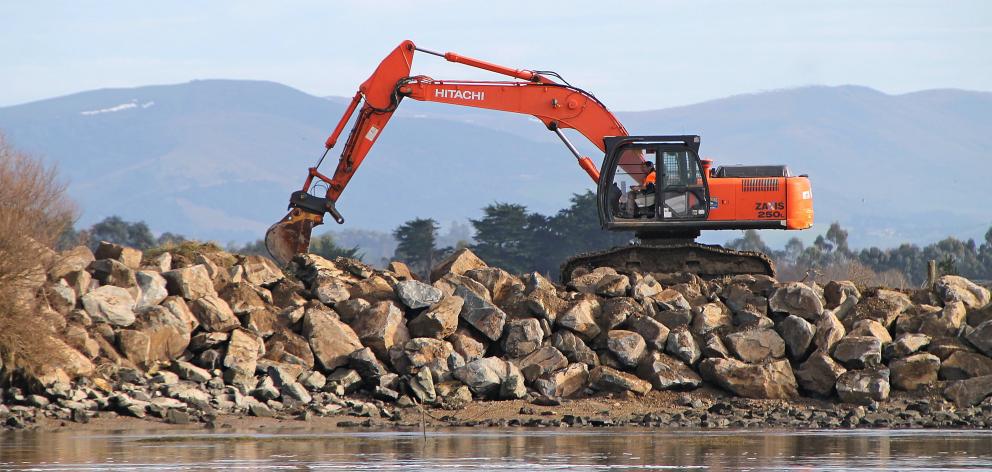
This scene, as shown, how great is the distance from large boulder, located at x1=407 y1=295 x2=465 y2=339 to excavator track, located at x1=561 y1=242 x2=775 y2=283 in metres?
4.16

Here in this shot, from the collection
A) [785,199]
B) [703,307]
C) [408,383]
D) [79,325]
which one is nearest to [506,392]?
[408,383]

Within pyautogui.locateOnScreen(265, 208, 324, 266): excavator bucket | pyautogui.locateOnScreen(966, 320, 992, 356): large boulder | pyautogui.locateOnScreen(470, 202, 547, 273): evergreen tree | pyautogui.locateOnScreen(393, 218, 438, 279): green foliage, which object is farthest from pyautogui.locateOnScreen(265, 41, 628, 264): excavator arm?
pyautogui.locateOnScreen(470, 202, 547, 273): evergreen tree

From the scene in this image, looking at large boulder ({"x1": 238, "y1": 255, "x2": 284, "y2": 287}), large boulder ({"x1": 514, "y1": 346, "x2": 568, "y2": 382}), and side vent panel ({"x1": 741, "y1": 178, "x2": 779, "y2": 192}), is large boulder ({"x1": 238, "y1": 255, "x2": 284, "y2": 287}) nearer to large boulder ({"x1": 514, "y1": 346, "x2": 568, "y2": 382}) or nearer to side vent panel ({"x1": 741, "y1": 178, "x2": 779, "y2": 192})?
large boulder ({"x1": 514, "y1": 346, "x2": 568, "y2": 382})

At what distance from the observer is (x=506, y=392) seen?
21172 mm

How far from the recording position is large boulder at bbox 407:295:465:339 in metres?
22.0

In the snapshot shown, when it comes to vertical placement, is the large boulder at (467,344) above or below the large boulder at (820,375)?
above

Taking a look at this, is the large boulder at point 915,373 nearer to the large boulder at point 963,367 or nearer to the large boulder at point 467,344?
the large boulder at point 963,367

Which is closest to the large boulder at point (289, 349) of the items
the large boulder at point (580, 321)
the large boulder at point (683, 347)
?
the large boulder at point (580, 321)

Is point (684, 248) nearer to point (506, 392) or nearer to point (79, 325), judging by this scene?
point (506, 392)

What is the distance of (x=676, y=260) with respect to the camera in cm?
2669

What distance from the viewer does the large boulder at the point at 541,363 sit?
21.7 metres

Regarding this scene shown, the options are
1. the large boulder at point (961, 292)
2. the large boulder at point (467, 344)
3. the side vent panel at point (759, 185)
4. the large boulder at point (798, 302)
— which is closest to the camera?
the large boulder at point (467, 344)

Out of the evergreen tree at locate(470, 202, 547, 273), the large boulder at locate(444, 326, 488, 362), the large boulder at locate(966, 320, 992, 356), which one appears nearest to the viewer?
the large boulder at locate(444, 326, 488, 362)

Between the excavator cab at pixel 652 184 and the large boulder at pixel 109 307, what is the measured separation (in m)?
8.39
